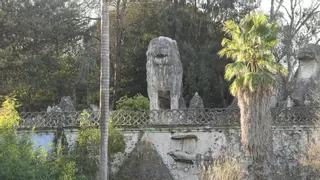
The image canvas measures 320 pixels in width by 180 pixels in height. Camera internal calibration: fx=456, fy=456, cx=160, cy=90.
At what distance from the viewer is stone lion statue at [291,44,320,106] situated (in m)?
20.2

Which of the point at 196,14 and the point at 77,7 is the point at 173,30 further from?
the point at 77,7

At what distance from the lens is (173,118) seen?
17109 mm

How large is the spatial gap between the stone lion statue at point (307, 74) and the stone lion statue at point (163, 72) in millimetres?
5341

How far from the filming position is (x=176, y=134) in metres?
17.0

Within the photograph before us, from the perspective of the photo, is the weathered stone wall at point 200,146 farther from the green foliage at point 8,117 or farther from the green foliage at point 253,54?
the green foliage at point 8,117

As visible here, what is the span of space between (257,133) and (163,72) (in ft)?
20.1

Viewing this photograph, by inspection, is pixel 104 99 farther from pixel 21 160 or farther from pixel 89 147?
pixel 89 147

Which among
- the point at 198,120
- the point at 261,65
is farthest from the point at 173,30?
the point at 261,65

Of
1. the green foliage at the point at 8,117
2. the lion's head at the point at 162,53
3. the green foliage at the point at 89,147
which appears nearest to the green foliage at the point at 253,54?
the green foliage at the point at 89,147

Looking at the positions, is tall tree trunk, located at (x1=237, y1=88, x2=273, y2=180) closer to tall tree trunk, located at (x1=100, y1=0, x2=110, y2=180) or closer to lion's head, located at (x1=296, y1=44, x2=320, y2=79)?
tall tree trunk, located at (x1=100, y1=0, x2=110, y2=180)

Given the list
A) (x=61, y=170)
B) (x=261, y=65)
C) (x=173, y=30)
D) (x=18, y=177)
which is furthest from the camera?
(x=173, y=30)

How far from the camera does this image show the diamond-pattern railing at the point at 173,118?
663 inches

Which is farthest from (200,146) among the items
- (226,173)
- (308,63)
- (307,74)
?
(308,63)

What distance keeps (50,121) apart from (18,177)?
18.7 feet
